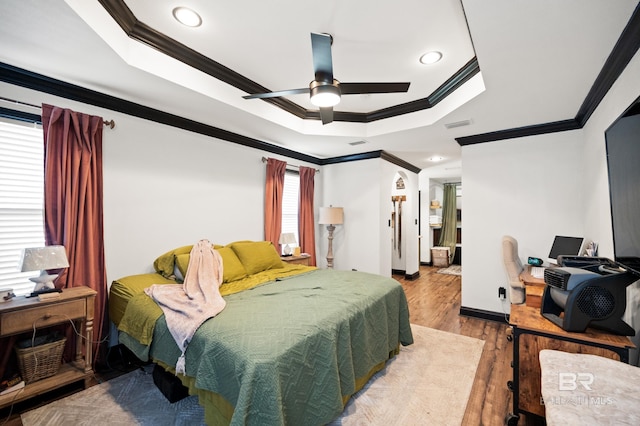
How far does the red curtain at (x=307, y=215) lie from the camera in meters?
4.75

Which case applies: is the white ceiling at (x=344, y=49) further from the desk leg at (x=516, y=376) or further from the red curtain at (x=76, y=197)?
the desk leg at (x=516, y=376)

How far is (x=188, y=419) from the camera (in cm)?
186

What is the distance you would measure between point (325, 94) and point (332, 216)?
2.96 m

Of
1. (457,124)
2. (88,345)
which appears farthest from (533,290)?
(88,345)

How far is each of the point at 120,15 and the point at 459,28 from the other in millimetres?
2327

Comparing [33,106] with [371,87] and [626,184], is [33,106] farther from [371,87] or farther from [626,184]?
[626,184]

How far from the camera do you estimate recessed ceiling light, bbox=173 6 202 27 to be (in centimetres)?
184

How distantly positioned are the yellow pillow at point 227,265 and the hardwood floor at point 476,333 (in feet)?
7.39

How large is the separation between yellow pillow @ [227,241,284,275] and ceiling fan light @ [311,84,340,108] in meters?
1.91

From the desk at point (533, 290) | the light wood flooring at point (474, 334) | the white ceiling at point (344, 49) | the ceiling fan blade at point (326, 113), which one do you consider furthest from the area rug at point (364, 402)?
the white ceiling at point (344, 49)

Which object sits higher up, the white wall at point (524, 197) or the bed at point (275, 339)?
the white wall at point (524, 197)

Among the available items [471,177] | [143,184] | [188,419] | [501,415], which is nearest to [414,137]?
[471,177]

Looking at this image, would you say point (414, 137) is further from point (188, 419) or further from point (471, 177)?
point (188, 419)

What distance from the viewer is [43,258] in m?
1.95
